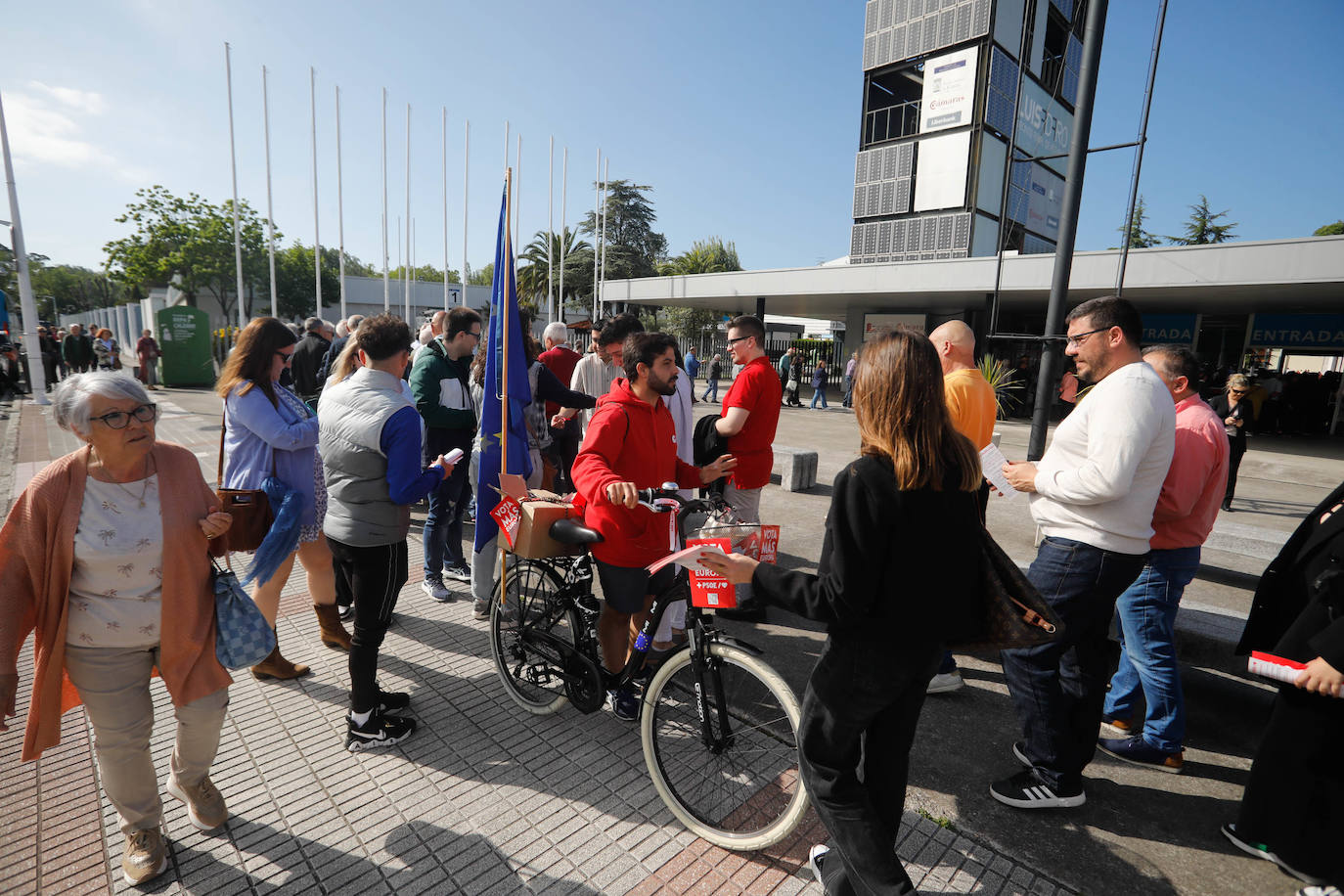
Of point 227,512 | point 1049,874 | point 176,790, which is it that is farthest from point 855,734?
point 176,790

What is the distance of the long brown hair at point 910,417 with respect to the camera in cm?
171

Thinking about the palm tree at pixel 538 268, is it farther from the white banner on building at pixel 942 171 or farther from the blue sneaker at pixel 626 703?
the blue sneaker at pixel 626 703

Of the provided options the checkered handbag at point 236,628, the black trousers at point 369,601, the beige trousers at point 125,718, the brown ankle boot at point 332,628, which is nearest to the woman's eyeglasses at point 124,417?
the checkered handbag at point 236,628

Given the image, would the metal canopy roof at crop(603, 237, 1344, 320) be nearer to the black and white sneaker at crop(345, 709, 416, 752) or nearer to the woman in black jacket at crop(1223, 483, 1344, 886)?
the woman in black jacket at crop(1223, 483, 1344, 886)

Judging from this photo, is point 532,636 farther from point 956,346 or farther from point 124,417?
point 956,346

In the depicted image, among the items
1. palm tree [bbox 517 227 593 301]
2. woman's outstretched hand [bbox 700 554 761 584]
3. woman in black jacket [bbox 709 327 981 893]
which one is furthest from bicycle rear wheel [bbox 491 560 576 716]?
palm tree [bbox 517 227 593 301]

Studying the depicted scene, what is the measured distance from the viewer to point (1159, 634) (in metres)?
2.91

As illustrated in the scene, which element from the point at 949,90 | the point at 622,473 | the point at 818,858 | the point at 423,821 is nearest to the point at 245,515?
the point at 423,821

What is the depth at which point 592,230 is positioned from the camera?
46.3 meters

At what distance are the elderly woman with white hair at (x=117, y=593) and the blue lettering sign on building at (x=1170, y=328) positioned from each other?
2550 centimetres

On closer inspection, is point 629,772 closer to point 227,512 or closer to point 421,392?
point 227,512

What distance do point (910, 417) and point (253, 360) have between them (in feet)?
10.3

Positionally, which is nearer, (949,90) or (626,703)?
(626,703)

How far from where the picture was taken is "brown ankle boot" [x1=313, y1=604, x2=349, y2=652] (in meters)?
3.84
